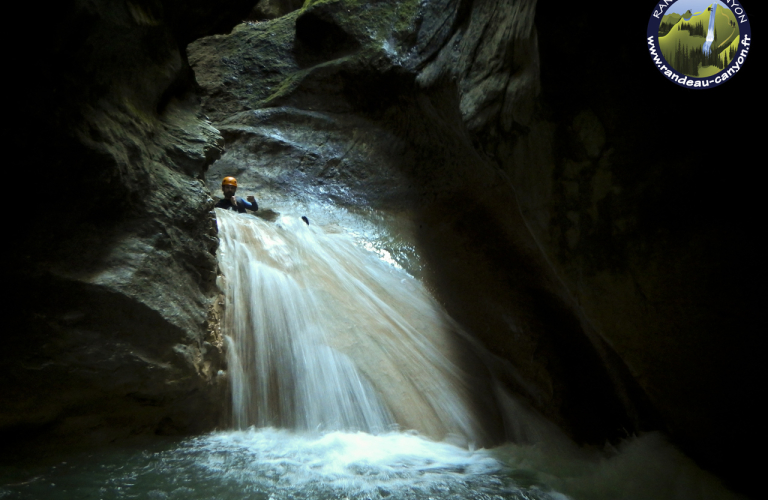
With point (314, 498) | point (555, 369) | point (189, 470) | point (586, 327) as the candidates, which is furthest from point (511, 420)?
point (189, 470)

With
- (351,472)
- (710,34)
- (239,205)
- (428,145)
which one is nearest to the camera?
(710,34)

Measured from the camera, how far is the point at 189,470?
2303 millimetres

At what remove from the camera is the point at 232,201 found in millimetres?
5762

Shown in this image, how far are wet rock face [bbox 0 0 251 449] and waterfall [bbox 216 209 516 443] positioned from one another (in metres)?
0.40

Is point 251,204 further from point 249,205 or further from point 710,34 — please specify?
point 710,34

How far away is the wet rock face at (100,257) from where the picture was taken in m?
2.32

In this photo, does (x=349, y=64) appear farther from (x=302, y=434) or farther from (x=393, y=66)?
(x=302, y=434)

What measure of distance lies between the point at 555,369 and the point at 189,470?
2837mm

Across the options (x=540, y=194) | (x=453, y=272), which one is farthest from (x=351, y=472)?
(x=453, y=272)

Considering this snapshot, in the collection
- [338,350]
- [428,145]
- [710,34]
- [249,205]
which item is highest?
[428,145]

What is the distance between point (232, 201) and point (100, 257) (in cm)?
326

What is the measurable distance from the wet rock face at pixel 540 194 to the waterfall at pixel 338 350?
0.43 meters

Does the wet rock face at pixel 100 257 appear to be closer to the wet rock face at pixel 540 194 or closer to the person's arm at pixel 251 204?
the wet rock face at pixel 540 194

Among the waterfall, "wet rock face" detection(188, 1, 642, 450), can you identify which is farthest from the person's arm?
the waterfall
